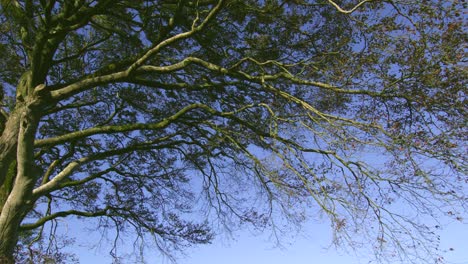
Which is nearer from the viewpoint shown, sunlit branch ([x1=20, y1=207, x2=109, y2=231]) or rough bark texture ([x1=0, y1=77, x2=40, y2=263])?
rough bark texture ([x1=0, y1=77, x2=40, y2=263])

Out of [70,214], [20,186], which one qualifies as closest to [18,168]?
[20,186]

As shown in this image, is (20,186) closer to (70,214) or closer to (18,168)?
(18,168)

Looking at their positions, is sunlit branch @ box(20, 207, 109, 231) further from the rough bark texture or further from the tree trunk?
the tree trunk

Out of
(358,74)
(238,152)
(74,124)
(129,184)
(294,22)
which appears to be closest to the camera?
(358,74)

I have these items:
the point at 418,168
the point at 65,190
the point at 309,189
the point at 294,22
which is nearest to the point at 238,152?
the point at 309,189

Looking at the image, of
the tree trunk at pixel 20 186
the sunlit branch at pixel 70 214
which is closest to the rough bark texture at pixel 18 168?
the tree trunk at pixel 20 186

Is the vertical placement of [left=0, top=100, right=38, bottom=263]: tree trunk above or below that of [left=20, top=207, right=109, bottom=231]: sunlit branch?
below

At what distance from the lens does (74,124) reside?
37.4 ft

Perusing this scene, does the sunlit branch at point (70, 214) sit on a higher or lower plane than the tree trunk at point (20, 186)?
higher

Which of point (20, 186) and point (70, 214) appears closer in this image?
point (20, 186)

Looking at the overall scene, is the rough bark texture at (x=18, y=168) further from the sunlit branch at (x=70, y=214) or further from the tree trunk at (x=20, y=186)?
the sunlit branch at (x=70, y=214)

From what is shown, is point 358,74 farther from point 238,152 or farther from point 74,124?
point 74,124

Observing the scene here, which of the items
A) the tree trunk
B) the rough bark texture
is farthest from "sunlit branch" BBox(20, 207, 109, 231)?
the tree trunk

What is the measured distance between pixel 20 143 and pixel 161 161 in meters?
4.77
